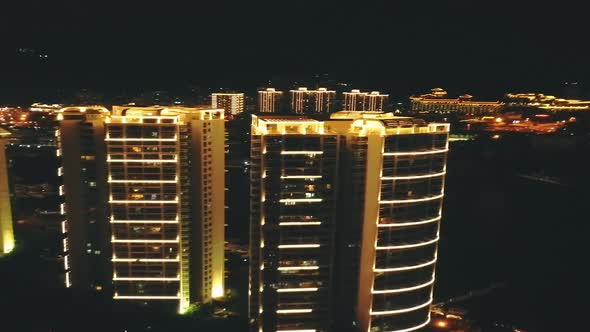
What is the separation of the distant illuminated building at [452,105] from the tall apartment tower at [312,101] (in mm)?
8839

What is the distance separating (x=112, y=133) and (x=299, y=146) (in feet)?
24.3

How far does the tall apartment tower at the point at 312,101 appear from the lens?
48.4 m

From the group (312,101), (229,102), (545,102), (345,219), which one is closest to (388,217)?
(345,219)

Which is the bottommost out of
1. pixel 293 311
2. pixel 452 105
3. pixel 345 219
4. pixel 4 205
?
pixel 293 311

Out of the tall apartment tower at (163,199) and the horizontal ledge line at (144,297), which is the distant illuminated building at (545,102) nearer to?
the tall apartment tower at (163,199)

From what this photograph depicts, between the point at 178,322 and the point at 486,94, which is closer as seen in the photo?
the point at 178,322

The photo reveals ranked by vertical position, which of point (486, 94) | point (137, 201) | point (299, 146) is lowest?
point (137, 201)

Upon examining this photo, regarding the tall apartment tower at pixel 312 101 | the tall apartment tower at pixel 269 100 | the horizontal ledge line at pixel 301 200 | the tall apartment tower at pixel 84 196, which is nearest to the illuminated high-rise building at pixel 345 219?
the horizontal ledge line at pixel 301 200

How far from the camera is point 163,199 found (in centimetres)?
1783

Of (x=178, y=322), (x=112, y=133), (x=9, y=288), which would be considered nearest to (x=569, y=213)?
(x=178, y=322)

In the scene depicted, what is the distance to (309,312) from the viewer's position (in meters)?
16.5

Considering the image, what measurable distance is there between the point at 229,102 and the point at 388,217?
120 feet

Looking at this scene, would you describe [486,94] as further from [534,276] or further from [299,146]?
[299,146]

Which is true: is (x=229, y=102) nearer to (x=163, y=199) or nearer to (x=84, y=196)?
(x=84, y=196)
